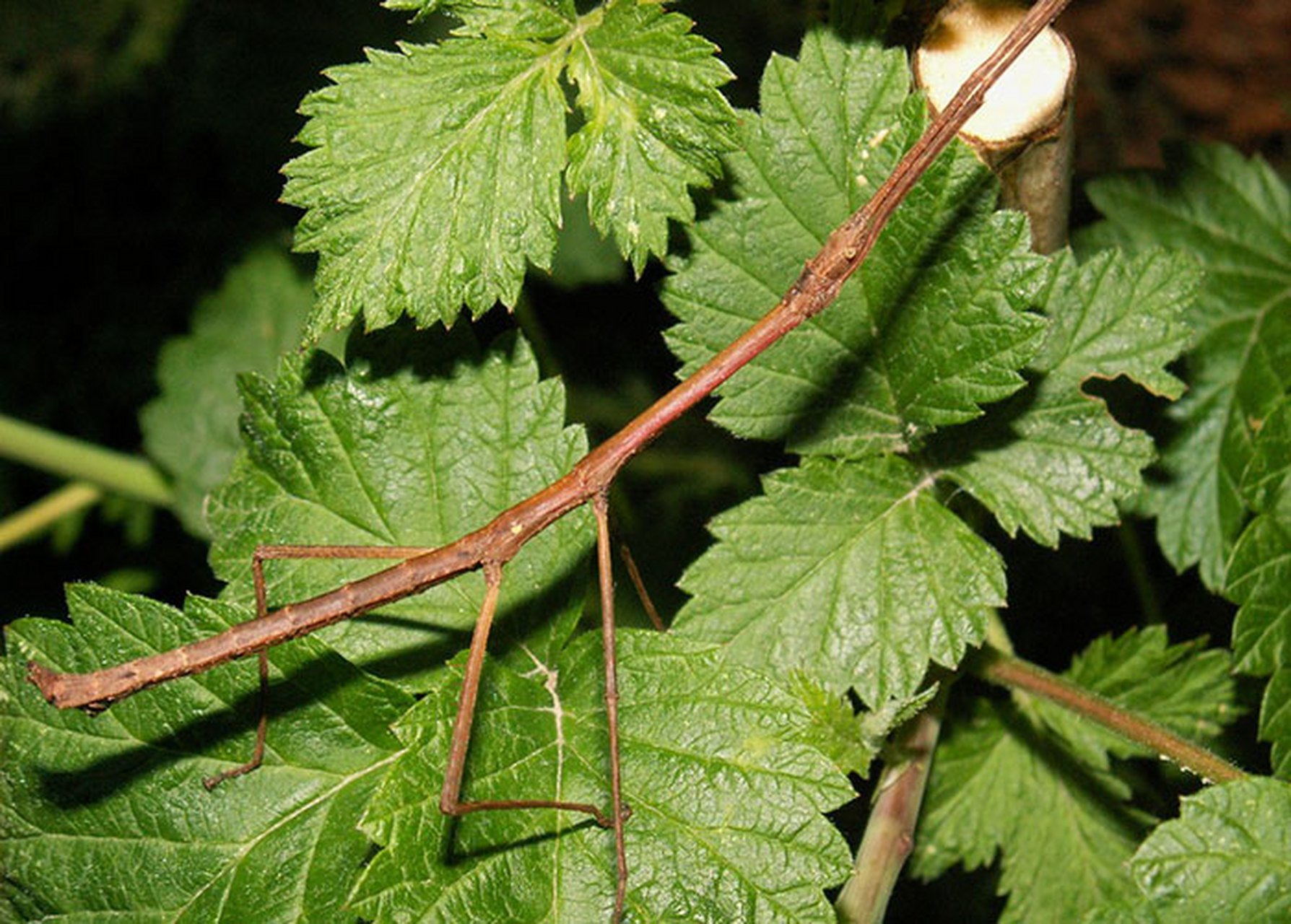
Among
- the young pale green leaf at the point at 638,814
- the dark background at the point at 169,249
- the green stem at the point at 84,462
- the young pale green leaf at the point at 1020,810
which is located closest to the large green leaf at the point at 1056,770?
the young pale green leaf at the point at 1020,810

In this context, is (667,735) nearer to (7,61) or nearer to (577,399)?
(577,399)

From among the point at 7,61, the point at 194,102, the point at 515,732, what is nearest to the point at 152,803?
the point at 515,732

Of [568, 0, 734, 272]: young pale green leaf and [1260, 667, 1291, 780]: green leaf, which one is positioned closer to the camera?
[568, 0, 734, 272]: young pale green leaf

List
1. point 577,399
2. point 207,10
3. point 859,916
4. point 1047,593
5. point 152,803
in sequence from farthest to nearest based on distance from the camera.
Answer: point 207,10, point 577,399, point 1047,593, point 859,916, point 152,803

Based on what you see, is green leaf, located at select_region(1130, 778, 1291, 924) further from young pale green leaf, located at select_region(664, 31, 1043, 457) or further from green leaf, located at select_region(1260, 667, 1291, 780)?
young pale green leaf, located at select_region(664, 31, 1043, 457)

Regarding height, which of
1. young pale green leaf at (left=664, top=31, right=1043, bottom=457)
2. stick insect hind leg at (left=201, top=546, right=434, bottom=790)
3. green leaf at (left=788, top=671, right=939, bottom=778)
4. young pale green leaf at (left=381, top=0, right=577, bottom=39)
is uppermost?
young pale green leaf at (left=381, top=0, right=577, bottom=39)

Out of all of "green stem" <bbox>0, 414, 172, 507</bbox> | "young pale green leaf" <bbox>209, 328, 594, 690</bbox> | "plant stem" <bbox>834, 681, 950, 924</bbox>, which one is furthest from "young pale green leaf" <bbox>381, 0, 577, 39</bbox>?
"green stem" <bbox>0, 414, 172, 507</bbox>
